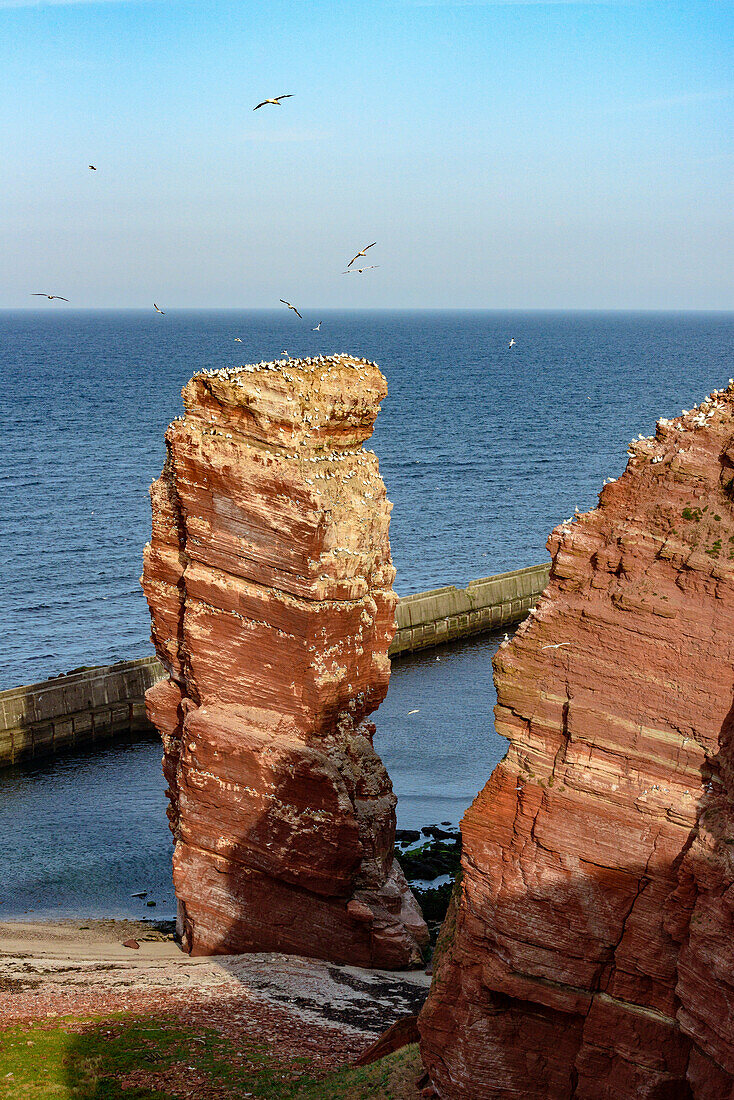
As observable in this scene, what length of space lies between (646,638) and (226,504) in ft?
43.2

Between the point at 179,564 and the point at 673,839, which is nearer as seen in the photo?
the point at 673,839

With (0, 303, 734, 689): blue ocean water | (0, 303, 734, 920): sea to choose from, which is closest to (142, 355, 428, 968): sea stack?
(0, 303, 734, 920): sea

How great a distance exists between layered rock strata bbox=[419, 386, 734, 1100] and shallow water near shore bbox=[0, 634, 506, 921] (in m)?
A: 24.4

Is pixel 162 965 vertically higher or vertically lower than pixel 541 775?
lower

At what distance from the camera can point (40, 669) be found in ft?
195

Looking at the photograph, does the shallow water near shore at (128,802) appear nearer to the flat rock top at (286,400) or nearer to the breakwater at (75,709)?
the breakwater at (75,709)

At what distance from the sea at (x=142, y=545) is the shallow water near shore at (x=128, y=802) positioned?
0.32 ft

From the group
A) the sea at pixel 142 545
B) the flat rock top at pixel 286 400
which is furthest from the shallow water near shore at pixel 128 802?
the flat rock top at pixel 286 400

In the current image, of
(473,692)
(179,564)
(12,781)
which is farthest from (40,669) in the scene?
(179,564)

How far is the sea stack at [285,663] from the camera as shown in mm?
25156

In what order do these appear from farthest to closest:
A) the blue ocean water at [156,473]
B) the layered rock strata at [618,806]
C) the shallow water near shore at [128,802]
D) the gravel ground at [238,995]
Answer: the blue ocean water at [156,473], the shallow water near shore at [128,802], the gravel ground at [238,995], the layered rock strata at [618,806]

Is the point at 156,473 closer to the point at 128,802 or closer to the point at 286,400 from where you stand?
the point at 128,802

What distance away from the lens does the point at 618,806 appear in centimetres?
1455

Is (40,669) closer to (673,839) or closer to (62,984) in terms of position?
(62,984)
